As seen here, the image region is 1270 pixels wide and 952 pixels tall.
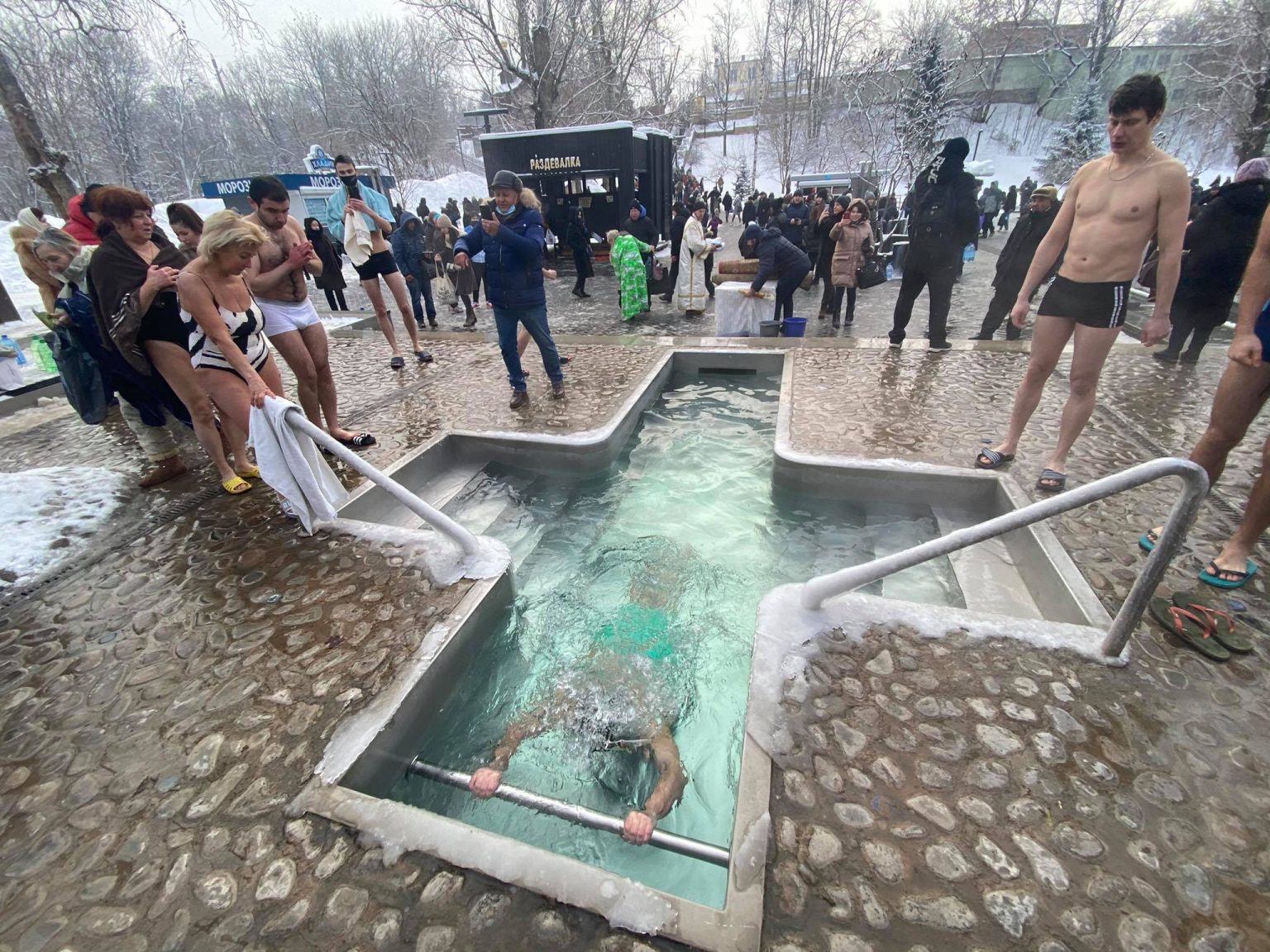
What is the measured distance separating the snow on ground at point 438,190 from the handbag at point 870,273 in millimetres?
29012

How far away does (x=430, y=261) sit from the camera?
555 inches

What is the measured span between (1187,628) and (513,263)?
5362 mm

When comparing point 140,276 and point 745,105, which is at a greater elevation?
point 745,105

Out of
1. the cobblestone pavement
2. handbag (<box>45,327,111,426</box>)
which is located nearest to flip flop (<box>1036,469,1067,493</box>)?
the cobblestone pavement

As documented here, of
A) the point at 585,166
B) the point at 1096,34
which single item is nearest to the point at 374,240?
the point at 585,166

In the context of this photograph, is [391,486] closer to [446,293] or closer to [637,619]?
[637,619]

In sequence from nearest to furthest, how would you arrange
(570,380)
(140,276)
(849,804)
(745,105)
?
1. (849,804)
2. (140,276)
3. (570,380)
4. (745,105)

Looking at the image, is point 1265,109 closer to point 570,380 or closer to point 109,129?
point 570,380

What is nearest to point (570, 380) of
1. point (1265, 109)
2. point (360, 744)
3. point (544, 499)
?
point (544, 499)

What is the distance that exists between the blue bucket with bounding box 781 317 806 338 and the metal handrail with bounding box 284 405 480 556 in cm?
611

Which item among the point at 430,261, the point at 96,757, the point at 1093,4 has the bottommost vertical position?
the point at 96,757

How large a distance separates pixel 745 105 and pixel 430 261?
210 feet

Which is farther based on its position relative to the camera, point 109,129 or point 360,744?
point 109,129

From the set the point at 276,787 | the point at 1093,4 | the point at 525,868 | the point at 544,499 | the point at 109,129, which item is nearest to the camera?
the point at 525,868
